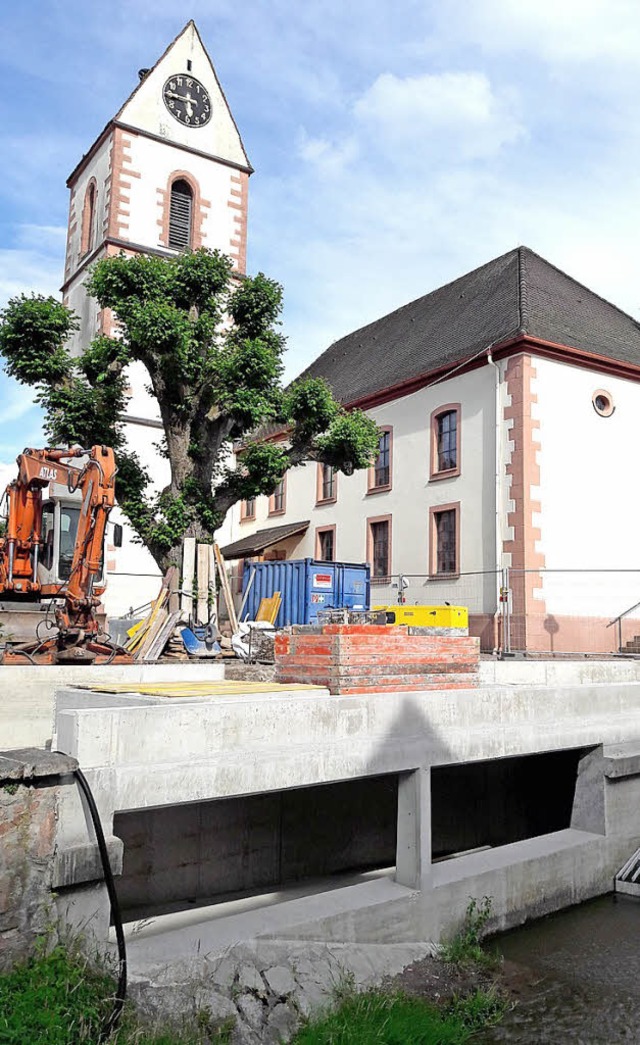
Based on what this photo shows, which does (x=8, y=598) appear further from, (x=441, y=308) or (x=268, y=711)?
(x=441, y=308)

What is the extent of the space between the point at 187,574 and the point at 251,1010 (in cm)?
1102

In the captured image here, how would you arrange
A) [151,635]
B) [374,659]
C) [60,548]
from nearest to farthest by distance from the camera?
[374,659], [60,548], [151,635]

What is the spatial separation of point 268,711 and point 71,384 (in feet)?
38.4

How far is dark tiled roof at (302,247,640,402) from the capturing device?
23.6 meters

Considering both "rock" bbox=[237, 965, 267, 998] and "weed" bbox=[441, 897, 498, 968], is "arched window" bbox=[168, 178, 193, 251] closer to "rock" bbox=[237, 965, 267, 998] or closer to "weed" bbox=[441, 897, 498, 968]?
"weed" bbox=[441, 897, 498, 968]

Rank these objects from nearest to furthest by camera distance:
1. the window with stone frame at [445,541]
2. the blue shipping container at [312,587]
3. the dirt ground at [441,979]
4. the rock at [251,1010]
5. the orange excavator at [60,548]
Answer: the rock at [251,1010]
the dirt ground at [441,979]
the orange excavator at [60,548]
the blue shipping container at [312,587]
the window with stone frame at [445,541]

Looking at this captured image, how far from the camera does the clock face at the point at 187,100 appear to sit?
29969mm

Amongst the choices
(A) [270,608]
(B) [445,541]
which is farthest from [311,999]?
(B) [445,541]

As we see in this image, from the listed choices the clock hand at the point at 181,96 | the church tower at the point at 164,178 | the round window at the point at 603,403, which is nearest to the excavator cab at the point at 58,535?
the church tower at the point at 164,178

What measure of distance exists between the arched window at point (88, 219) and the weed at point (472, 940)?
2674 cm

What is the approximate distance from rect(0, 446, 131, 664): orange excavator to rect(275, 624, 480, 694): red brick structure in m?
3.18

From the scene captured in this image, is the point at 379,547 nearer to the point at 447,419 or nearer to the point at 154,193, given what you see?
the point at 447,419

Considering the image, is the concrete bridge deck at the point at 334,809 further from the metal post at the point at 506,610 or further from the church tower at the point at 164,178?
the church tower at the point at 164,178

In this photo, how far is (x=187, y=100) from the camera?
3055cm
